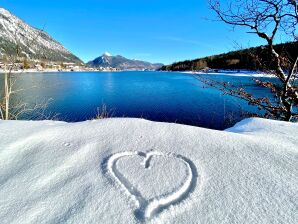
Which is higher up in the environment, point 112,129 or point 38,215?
point 112,129

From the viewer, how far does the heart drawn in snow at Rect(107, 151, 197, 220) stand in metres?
1.29

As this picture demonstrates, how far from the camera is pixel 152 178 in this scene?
1.52 m

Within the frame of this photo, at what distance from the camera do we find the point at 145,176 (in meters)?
1.53

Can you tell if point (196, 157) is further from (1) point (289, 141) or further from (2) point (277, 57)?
(2) point (277, 57)

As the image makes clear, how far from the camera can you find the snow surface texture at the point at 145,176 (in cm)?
120

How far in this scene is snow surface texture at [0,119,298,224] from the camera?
1.20 metres

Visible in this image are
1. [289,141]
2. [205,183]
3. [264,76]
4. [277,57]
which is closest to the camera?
[205,183]

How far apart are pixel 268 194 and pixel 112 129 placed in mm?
1602

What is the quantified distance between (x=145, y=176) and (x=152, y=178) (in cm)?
6

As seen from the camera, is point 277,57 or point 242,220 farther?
point 277,57

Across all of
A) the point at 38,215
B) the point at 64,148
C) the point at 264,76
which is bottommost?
the point at 38,215

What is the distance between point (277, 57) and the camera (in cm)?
520

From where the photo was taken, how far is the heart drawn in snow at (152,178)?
129 cm

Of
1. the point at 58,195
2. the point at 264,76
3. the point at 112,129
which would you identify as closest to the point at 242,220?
the point at 58,195
